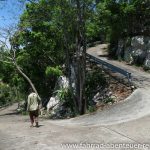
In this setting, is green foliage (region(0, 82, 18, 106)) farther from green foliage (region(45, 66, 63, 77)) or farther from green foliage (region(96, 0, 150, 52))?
green foliage (region(45, 66, 63, 77))

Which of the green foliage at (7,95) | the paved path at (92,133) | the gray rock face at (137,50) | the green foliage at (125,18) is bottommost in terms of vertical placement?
the green foliage at (7,95)

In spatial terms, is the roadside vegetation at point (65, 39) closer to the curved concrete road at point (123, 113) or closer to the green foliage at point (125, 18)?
the green foliage at point (125, 18)

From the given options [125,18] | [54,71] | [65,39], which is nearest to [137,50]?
[125,18]

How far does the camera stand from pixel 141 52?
32438 millimetres

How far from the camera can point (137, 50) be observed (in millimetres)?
32969

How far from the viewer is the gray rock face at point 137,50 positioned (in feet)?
104

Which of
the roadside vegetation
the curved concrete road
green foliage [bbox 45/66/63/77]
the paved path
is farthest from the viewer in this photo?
green foliage [bbox 45/66/63/77]

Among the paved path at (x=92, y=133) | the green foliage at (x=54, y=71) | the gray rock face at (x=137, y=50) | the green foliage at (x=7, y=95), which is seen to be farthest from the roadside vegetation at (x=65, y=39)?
the green foliage at (x=7, y=95)

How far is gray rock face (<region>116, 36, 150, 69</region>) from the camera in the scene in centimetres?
3177

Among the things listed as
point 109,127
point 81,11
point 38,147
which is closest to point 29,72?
point 81,11

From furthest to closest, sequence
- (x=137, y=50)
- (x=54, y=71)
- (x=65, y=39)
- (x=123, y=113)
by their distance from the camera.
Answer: (x=137, y=50) → (x=54, y=71) → (x=65, y=39) → (x=123, y=113)

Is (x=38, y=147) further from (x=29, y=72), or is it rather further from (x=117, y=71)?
(x=29, y=72)

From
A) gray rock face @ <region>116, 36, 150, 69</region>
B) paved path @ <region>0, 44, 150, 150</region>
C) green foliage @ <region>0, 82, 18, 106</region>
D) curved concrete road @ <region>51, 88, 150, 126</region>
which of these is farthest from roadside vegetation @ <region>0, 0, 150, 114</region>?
green foliage @ <region>0, 82, 18, 106</region>

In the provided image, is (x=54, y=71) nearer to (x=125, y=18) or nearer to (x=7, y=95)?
(x=125, y=18)
